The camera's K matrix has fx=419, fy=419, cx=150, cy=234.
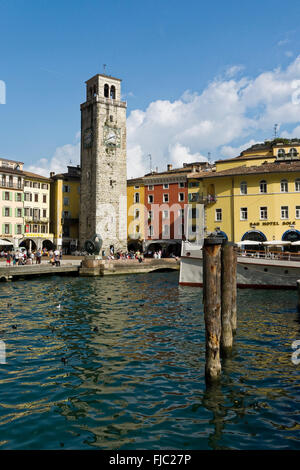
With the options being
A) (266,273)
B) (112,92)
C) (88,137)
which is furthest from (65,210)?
(266,273)

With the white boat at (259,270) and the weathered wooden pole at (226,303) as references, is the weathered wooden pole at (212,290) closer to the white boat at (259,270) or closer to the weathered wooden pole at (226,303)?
the weathered wooden pole at (226,303)

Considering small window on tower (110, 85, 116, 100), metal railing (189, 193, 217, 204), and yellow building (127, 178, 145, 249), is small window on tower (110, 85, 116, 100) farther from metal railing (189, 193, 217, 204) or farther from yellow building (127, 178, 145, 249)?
metal railing (189, 193, 217, 204)

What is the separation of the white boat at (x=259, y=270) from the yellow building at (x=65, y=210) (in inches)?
1568

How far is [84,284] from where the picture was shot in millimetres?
34688

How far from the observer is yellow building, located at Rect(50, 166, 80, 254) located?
68750 millimetres

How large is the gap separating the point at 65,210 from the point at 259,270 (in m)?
46.4

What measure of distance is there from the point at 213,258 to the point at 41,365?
584cm

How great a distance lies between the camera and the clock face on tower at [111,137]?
63.5 meters

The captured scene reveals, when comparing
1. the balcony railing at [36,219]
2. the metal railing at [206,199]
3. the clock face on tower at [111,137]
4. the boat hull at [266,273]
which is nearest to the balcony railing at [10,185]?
the balcony railing at [36,219]

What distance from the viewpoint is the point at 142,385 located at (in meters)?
10.2

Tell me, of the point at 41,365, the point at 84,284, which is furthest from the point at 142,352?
the point at 84,284

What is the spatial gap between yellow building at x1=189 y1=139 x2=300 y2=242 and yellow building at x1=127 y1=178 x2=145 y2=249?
15.3 metres

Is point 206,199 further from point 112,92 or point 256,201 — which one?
point 112,92

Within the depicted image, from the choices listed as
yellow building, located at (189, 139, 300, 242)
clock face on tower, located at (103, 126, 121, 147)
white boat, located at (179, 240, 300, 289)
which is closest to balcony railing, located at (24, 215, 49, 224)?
clock face on tower, located at (103, 126, 121, 147)
